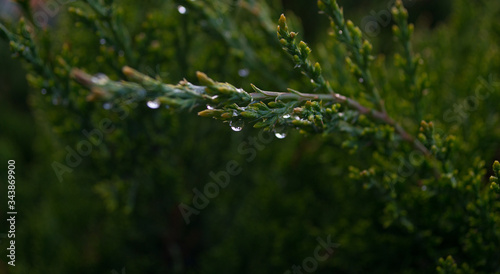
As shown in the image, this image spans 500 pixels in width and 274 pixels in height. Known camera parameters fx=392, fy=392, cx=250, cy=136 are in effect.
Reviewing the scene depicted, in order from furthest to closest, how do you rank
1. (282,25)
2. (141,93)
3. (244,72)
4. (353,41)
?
(244,72)
(353,41)
(282,25)
(141,93)

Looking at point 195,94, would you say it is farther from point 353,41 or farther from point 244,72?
point 244,72

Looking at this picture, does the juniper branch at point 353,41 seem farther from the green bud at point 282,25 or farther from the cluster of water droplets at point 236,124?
the cluster of water droplets at point 236,124

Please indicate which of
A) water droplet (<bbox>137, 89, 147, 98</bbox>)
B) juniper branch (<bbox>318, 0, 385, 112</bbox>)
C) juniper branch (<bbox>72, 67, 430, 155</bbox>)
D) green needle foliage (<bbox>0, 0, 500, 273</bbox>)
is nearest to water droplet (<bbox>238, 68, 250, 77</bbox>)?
green needle foliage (<bbox>0, 0, 500, 273</bbox>)

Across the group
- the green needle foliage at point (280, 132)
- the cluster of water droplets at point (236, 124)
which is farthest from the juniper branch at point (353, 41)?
the cluster of water droplets at point (236, 124)

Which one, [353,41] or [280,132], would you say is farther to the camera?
[353,41]

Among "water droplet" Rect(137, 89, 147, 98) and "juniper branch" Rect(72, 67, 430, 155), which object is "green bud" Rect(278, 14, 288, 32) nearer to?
"juniper branch" Rect(72, 67, 430, 155)

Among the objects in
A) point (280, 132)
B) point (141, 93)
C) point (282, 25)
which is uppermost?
point (282, 25)

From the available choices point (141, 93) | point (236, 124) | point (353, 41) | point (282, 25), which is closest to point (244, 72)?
point (353, 41)

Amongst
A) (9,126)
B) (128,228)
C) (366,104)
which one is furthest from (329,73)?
(9,126)

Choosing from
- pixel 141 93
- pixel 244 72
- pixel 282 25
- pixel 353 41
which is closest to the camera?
pixel 141 93
